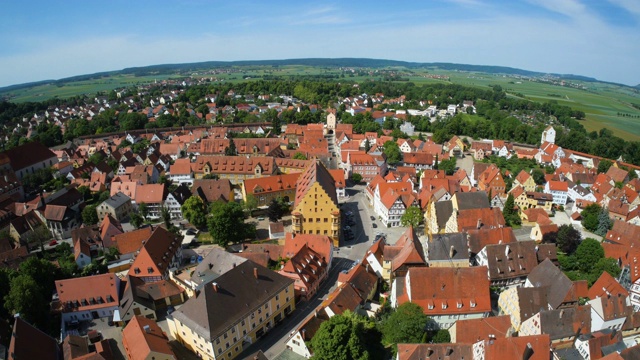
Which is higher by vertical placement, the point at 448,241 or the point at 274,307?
the point at 448,241

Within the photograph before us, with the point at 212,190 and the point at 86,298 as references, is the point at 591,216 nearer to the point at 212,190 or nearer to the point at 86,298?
the point at 212,190

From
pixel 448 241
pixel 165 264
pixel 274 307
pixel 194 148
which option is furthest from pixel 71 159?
pixel 448 241

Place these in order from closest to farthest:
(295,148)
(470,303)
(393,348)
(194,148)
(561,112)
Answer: (393,348), (470,303), (194,148), (295,148), (561,112)

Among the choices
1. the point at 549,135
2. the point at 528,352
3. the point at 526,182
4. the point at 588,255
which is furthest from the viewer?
the point at 549,135

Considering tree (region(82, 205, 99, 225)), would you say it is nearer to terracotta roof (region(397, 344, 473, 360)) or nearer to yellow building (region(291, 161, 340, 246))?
yellow building (region(291, 161, 340, 246))

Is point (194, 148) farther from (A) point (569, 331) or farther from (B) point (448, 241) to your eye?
(A) point (569, 331)

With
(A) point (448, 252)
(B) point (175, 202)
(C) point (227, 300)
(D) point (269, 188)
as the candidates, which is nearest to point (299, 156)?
(D) point (269, 188)

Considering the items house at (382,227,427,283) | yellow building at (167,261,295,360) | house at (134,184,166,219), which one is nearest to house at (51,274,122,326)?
yellow building at (167,261,295,360)
